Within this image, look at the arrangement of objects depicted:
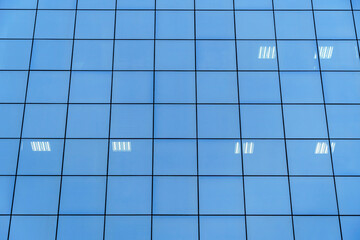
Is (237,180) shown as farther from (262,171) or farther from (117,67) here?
(117,67)

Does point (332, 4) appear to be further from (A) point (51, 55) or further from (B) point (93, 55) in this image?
(A) point (51, 55)

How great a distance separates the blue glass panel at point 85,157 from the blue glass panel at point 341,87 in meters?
10.5

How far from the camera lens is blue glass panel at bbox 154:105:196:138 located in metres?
16.8

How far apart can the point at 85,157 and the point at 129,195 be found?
8.47ft

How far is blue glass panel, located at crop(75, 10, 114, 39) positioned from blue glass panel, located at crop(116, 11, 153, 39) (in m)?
0.31

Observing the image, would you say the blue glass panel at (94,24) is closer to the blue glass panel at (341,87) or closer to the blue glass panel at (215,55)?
the blue glass panel at (215,55)

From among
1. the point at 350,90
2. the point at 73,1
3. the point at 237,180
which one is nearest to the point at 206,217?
the point at 237,180

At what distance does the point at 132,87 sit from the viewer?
17.5m

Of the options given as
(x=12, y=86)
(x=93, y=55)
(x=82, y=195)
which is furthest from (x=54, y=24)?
(x=82, y=195)

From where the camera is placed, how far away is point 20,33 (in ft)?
60.6
